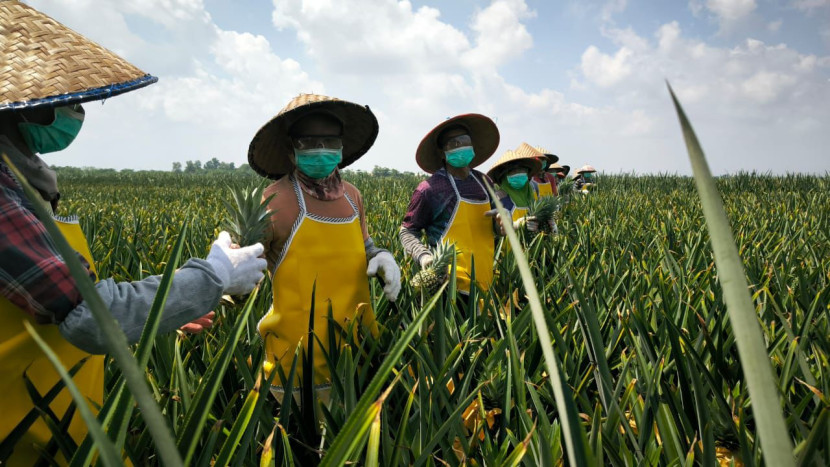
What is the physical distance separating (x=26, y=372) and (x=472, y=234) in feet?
7.00

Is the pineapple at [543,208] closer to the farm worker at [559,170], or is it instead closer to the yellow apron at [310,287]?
the yellow apron at [310,287]

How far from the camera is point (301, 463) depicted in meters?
1.27

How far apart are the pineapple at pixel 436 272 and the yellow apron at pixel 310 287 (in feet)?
0.77

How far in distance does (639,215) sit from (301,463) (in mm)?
5324

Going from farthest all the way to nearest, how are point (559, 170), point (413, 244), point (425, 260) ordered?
point (559, 170), point (413, 244), point (425, 260)

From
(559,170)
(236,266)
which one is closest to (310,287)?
(236,266)

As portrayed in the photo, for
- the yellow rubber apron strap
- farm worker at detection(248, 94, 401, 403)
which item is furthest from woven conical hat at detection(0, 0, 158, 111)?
the yellow rubber apron strap

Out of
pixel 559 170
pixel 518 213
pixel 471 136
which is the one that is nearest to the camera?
pixel 471 136

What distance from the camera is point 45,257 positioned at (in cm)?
88

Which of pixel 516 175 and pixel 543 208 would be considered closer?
pixel 543 208

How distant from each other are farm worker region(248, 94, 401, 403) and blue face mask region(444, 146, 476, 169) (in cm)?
89

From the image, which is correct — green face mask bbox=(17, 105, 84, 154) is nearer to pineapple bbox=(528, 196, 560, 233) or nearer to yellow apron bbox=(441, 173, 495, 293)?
yellow apron bbox=(441, 173, 495, 293)

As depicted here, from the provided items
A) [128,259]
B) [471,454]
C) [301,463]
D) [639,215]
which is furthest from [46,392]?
[639,215]

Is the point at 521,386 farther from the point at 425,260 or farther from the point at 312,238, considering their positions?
the point at 425,260
